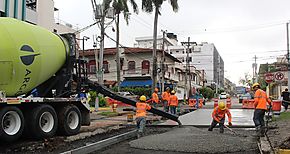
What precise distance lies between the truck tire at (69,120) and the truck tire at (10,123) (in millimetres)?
1806

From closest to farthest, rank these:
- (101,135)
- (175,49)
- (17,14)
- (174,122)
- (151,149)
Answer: (151,149) < (101,135) < (174,122) < (17,14) < (175,49)

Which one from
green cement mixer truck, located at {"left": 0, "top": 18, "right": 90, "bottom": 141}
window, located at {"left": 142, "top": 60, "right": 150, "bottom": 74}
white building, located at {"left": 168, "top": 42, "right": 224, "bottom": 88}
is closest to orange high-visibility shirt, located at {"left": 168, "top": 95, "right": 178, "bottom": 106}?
green cement mixer truck, located at {"left": 0, "top": 18, "right": 90, "bottom": 141}

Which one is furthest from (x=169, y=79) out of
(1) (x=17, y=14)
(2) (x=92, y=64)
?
(1) (x=17, y=14)

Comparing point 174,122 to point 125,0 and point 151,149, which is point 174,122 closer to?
point 151,149

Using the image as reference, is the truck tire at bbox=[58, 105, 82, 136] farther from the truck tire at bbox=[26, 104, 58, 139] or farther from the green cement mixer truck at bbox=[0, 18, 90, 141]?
the truck tire at bbox=[26, 104, 58, 139]

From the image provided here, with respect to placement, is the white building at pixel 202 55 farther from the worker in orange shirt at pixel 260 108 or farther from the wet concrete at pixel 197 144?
the wet concrete at pixel 197 144

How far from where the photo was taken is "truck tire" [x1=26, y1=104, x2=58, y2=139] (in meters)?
9.63

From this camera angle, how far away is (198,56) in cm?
10594

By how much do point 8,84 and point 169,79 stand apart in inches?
1770

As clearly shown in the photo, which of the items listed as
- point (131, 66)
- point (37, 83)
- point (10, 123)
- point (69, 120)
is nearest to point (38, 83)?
point (37, 83)

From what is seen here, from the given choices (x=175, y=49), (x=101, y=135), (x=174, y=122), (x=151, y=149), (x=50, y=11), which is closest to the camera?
(x=151, y=149)

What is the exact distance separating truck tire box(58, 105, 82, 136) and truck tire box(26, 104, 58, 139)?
37 centimetres

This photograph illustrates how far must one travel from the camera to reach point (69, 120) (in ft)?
37.5

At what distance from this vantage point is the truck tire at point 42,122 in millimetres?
9633
